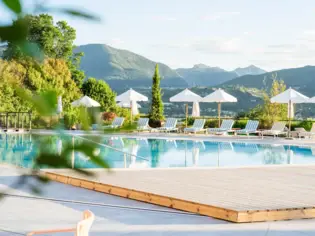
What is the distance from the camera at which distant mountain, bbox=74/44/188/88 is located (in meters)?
68.4

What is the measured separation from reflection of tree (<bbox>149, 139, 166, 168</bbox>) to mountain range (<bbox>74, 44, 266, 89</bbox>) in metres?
45.9

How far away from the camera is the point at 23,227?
20.7 ft

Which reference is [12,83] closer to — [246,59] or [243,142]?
[243,142]

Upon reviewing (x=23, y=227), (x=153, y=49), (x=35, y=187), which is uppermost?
(x=153, y=49)

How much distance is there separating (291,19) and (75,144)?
3138 centimetres

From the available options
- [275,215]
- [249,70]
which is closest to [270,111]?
[275,215]

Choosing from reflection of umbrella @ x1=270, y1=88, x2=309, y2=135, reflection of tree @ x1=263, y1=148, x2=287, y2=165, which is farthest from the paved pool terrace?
reflection of umbrella @ x1=270, y1=88, x2=309, y2=135

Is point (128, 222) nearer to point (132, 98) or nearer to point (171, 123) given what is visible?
point (171, 123)

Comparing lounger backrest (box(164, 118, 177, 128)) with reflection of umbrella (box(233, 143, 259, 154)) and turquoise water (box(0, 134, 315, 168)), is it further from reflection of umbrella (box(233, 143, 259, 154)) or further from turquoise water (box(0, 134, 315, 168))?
reflection of umbrella (box(233, 143, 259, 154))

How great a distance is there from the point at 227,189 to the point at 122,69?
64.6 metres

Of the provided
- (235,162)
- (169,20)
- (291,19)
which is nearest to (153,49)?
(169,20)

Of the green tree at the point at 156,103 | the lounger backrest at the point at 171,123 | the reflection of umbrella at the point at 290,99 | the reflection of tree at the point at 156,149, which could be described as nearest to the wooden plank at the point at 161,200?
the reflection of tree at the point at 156,149

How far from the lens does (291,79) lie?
55.2 meters

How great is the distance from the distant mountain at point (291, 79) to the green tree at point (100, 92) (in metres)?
24.7
